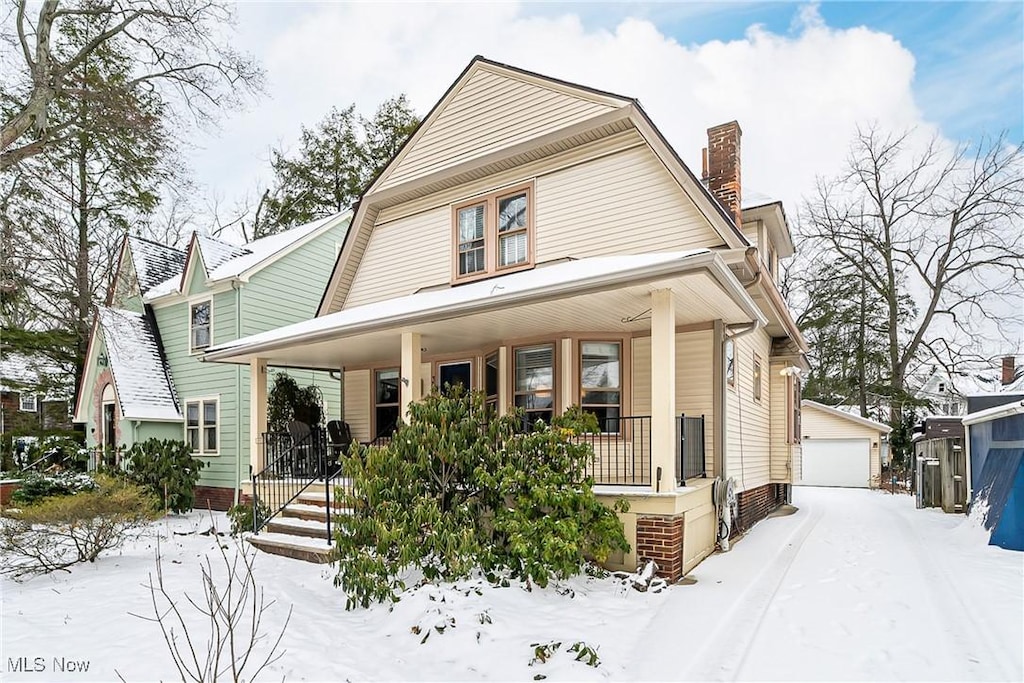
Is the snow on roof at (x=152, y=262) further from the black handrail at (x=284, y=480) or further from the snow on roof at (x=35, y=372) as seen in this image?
the black handrail at (x=284, y=480)

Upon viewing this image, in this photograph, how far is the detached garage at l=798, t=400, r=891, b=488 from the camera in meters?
22.8

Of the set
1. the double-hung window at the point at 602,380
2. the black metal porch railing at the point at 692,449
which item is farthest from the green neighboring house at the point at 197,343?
the black metal porch railing at the point at 692,449

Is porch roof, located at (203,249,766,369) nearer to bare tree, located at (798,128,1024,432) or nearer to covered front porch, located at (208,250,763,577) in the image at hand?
covered front porch, located at (208,250,763,577)

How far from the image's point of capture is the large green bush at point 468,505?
578 cm

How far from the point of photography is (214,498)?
14547 mm

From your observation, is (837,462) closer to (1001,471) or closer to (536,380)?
(1001,471)

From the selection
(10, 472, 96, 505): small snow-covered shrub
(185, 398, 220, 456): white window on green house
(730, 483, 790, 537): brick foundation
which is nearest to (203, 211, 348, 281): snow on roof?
(185, 398, 220, 456): white window on green house

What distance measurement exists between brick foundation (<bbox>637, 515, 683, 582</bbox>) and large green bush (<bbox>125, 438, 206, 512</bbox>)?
33.4 ft

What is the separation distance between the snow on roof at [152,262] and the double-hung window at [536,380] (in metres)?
12.0

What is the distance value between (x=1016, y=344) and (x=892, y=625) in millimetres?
24516

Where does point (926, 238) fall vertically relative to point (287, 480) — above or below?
above

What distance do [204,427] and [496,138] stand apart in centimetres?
1004

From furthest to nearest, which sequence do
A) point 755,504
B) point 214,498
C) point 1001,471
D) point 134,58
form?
point 214,498, point 134,58, point 755,504, point 1001,471

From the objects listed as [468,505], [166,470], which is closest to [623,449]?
[468,505]
